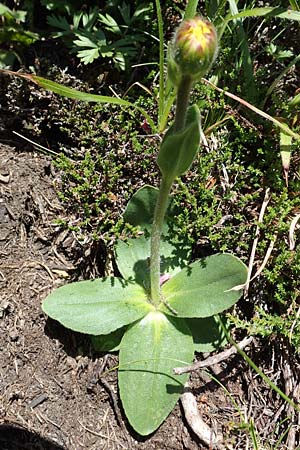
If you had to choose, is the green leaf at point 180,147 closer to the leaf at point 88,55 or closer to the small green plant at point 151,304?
the small green plant at point 151,304

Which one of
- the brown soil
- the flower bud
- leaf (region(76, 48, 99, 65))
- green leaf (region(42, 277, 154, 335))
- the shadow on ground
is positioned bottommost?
the shadow on ground

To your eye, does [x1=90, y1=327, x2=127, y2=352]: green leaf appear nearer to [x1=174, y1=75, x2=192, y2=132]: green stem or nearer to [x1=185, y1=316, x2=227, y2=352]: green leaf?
[x1=185, y1=316, x2=227, y2=352]: green leaf

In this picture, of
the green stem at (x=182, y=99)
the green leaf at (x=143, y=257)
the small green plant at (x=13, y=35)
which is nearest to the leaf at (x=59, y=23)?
the small green plant at (x=13, y=35)

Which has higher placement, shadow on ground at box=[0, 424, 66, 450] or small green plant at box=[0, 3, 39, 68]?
small green plant at box=[0, 3, 39, 68]

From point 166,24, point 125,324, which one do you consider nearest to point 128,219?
point 125,324

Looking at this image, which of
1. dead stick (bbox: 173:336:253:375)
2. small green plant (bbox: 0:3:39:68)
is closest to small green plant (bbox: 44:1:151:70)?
small green plant (bbox: 0:3:39:68)

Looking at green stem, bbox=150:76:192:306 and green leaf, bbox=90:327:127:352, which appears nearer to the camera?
green stem, bbox=150:76:192:306

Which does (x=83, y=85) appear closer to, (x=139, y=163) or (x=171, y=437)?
(x=139, y=163)

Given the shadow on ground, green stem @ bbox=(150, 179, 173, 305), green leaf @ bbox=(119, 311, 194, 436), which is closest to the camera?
green stem @ bbox=(150, 179, 173, 305)
